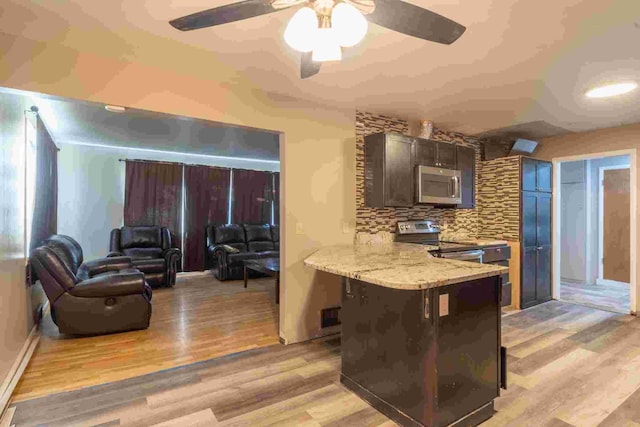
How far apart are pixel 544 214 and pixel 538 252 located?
0.55m

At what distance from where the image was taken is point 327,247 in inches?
127

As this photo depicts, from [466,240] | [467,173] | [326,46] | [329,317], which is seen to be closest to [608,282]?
[466,240]

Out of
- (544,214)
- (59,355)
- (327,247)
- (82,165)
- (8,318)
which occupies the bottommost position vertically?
(59,355)

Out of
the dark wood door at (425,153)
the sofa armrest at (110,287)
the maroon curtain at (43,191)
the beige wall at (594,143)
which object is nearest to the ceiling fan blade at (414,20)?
the dark wood door at (425,153)

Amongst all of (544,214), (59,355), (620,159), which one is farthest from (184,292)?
(620,159)

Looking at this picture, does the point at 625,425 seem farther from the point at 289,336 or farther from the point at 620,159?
the point at 620,159

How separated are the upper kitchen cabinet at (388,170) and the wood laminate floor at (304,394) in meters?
1.55

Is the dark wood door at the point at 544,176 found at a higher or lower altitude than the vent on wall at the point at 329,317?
higher

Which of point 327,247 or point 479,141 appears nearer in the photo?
point 327,247

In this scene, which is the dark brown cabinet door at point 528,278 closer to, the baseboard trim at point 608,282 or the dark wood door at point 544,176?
the dark wood door at point 544,176

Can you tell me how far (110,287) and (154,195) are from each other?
3.38m

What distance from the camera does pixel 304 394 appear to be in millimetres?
2207

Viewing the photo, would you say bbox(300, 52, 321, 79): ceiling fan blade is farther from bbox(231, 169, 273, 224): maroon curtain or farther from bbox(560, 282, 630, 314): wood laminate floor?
bbox(231, 169, 273, 224): maroon curtain

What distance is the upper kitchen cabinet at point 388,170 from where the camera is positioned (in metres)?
3.36
